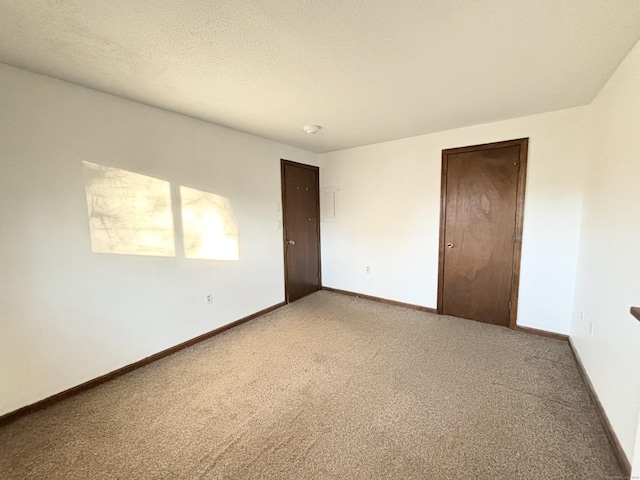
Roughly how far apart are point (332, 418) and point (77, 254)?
2.18 m

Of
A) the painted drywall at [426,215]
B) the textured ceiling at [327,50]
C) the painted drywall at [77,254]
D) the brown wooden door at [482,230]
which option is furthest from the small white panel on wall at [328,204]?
the textured ceiling at [327,50]

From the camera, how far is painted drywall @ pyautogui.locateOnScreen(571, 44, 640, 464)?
1.39 metres

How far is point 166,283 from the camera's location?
8.30 ft

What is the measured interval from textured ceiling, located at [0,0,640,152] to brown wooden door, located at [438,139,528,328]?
0.68 metres

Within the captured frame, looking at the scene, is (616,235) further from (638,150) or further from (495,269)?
(495,269)

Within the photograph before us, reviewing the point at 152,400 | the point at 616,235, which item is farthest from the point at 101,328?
the point at 616,235

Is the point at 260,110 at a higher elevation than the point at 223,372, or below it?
higher

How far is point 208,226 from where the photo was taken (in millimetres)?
2855

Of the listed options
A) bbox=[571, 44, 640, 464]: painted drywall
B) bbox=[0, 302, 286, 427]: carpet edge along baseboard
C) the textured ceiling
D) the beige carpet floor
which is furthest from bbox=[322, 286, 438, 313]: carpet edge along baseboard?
the textured ceiling

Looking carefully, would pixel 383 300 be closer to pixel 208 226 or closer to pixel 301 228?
pixel 301 228

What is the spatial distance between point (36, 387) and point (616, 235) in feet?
13.0

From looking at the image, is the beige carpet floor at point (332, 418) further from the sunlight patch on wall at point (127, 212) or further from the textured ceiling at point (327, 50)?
the textured ceiling at point (327, 50)

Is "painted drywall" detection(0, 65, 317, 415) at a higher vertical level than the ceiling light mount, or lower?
lower

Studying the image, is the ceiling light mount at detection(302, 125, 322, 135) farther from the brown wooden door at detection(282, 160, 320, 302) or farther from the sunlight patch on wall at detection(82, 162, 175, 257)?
the sunlight patch on wall at detection(82, 162, 175, 257)
